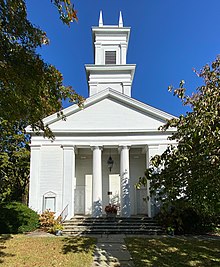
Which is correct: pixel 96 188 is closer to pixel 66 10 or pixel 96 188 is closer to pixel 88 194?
pixel 88 194

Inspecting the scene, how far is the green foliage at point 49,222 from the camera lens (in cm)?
1331

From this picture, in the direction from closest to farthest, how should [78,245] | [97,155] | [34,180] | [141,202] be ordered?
[78,245] < [34,180] < [97,155] < [141,202]

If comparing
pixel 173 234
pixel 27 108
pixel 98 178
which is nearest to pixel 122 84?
pixel 98 178

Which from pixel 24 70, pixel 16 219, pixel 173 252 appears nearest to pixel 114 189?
pixel 16 219

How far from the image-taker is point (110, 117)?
17.3 m

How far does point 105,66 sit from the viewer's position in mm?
23734

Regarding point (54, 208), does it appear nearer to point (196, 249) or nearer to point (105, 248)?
point (105, 248)

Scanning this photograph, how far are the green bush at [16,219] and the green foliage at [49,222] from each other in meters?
0.35

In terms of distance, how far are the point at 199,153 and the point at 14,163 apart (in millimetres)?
19008

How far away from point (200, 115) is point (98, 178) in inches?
451

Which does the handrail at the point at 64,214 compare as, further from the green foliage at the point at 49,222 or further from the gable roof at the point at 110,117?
the gable roof at the point at 110,117

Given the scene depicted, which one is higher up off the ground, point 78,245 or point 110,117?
point 110,117

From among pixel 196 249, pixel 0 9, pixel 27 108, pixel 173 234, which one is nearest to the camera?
pixel 0 9

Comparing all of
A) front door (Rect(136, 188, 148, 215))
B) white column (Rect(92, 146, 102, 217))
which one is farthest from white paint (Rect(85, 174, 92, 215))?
front door (Rect(136, 188, 148, 215))
